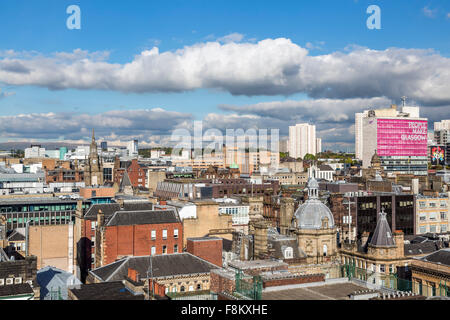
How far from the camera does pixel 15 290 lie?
44.4 metres

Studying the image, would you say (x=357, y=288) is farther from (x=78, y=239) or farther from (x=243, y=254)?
(x=78, y=239)

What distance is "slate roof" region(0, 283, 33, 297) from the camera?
142 ft

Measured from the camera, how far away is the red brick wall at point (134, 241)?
221ft

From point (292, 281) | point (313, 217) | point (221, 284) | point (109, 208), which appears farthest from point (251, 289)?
point (109, 208)

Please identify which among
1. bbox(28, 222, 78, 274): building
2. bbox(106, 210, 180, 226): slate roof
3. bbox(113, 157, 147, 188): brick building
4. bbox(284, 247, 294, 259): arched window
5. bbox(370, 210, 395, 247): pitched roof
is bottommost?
bbox(28, 222, 78, 274): building

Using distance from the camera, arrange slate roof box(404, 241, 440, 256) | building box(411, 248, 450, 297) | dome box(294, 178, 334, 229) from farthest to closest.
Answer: slate roof box(404, 241, 440, 256) < dome box(294, 178, 334, 229) < building box(411, 248, 450, 297)

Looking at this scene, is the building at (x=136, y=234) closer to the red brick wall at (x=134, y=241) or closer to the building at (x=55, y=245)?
the red brick wall at (x=134, y=241)

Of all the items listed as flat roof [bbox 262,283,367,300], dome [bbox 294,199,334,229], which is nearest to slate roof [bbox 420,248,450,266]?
dome [bbox 294,199,334,229]

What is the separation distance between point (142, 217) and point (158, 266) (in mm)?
16168

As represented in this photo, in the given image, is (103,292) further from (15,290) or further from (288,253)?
(288,253)

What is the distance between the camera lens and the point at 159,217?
72.0 m

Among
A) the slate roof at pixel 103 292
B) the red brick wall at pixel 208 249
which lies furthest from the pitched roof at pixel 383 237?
the slate roof at pixel 103 292

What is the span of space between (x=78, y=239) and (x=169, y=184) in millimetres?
63329

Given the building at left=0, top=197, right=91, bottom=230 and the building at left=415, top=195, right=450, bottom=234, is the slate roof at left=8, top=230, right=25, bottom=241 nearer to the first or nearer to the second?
the building at left=0, top=197, right=91, bottom=230
